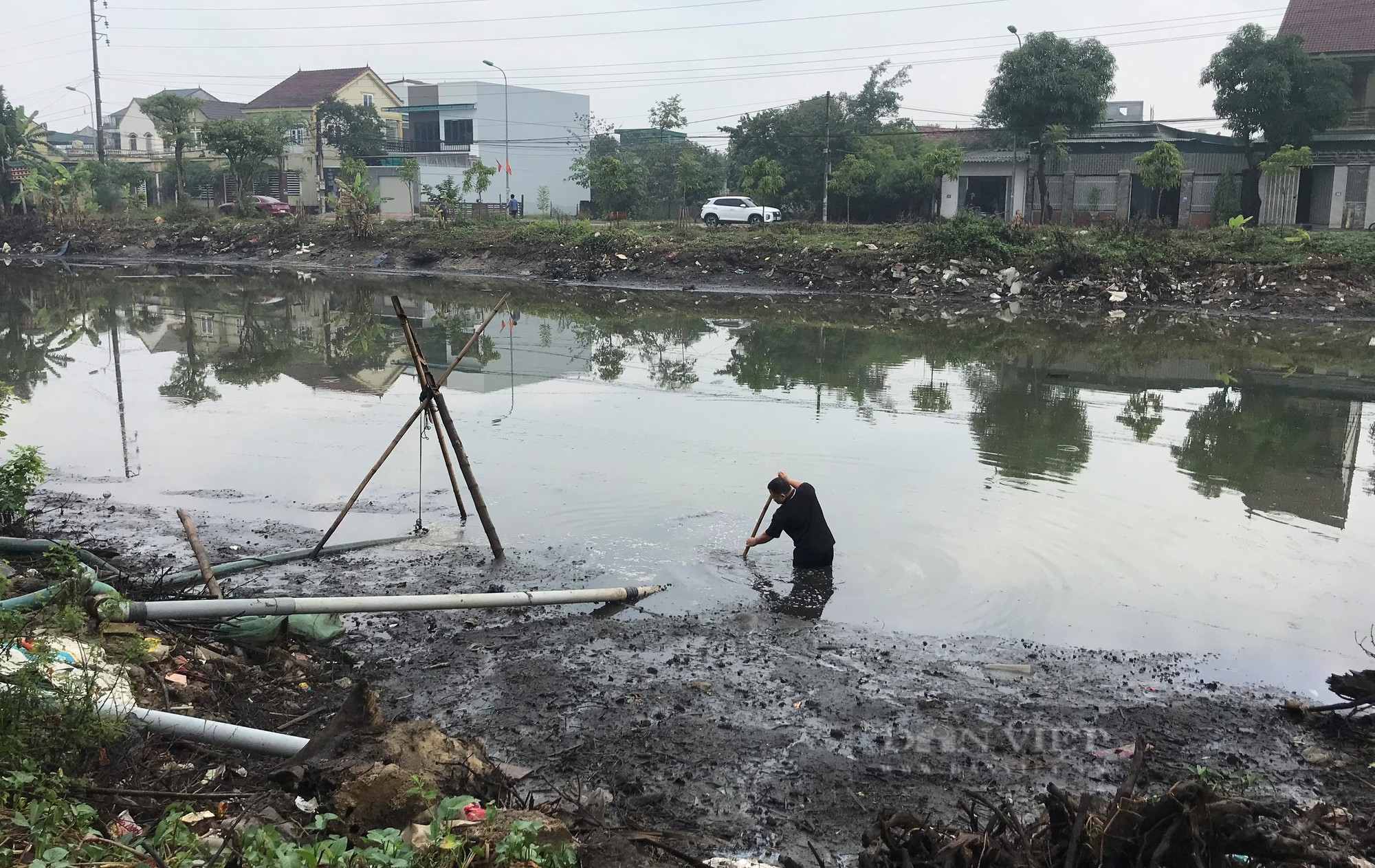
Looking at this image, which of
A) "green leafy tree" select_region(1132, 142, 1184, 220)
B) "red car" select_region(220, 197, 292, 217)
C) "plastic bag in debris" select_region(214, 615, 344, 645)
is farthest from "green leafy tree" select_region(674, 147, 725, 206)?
"plastic bag in debris" select_region(214, 615, 344, 645)

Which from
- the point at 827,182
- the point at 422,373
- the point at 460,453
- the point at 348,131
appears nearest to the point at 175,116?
the point at 348,131

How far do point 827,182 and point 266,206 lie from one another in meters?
28.9

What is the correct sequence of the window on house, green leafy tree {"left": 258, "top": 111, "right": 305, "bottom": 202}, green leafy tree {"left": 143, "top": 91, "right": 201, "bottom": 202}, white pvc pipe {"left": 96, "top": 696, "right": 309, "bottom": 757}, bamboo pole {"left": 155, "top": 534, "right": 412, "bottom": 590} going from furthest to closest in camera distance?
the window on house, green leafy tree {"left": 258, "top": 111, "right": 305, "bottom": 202}, green leafy tree {"left": 143, "top": 91, "right": 201, "bottom": 202}, bamboo pole {"left": 155, "top": 534, "right": 412, "bottom": 590}, white pvc pipe {"left": 96, "top": 696, "right": 309, "bottom": 757}

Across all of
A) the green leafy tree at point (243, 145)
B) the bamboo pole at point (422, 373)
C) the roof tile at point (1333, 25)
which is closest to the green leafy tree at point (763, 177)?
the roof tile at point (1333, 25)

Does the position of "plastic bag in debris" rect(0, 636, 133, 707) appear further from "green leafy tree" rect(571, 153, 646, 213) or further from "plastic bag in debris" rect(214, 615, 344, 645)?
"green leafy tree" rect(571, 153, 646, 213)

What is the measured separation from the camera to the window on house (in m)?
61.0

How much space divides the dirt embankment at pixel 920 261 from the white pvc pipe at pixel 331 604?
24024mm

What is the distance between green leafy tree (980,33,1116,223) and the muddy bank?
32.0 meters

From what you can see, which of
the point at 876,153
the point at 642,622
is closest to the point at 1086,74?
the point at 876,153

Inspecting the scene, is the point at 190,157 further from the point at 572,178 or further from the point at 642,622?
the point at 642,622

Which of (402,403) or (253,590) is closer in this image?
(253,590)

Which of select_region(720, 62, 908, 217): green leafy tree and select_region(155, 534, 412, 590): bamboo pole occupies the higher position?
select_region(720, 62, 908, 217): green leafy tree

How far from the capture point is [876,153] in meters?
43.6

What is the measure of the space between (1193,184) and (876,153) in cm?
1216
